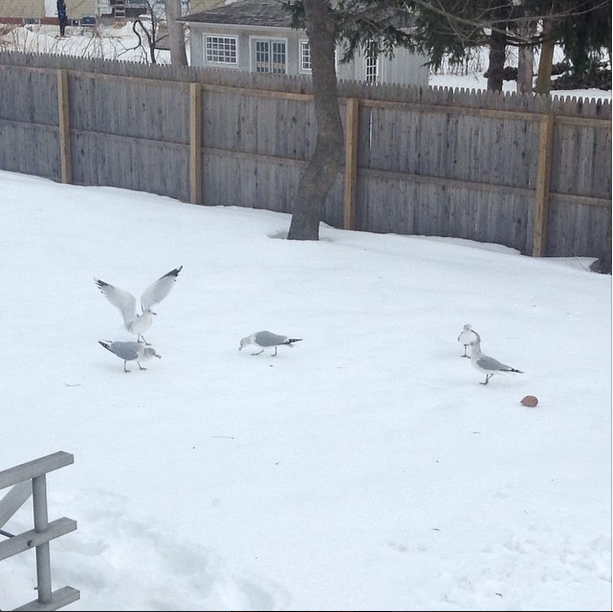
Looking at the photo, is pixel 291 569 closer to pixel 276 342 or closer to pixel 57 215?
pixel 276 342

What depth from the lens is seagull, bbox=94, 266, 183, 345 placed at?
8883 millimetres

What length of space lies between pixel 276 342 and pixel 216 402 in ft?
3.33

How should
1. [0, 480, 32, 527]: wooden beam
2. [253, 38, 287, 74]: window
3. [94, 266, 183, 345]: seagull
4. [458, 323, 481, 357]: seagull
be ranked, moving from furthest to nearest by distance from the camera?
[253, 38, 287, 74]: window
[94, 266, 183, 345]: seagull
[458, 323, 481, 357]: seagull
[0, 480, 32, 527]: wooden beam

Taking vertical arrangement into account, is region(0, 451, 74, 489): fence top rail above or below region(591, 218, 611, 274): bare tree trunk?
above

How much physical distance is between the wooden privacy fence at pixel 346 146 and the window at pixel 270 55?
1066 centimetres

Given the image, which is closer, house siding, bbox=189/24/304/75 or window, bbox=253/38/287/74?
house siding, bbox=189/24/304/75

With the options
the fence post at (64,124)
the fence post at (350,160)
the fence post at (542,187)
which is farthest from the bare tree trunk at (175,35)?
the fence post at (542,187)

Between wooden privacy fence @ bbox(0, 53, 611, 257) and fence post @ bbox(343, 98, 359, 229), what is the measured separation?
2 cm

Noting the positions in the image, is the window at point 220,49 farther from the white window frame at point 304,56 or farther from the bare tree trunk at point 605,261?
→ the bare tree trunk at point 605,261

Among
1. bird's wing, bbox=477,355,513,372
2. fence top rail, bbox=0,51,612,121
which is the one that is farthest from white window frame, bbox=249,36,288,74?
bird's wing, bbox=477,355,513,372

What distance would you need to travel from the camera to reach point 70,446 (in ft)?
23.3

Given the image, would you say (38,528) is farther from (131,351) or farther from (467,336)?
(467,336)

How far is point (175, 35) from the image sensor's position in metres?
25.8

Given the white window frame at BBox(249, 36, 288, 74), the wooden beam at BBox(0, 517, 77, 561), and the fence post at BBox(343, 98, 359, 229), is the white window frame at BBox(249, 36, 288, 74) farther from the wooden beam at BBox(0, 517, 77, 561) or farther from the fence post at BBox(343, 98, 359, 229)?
the wooden beam at BBox(0, 517, 77, 561)
